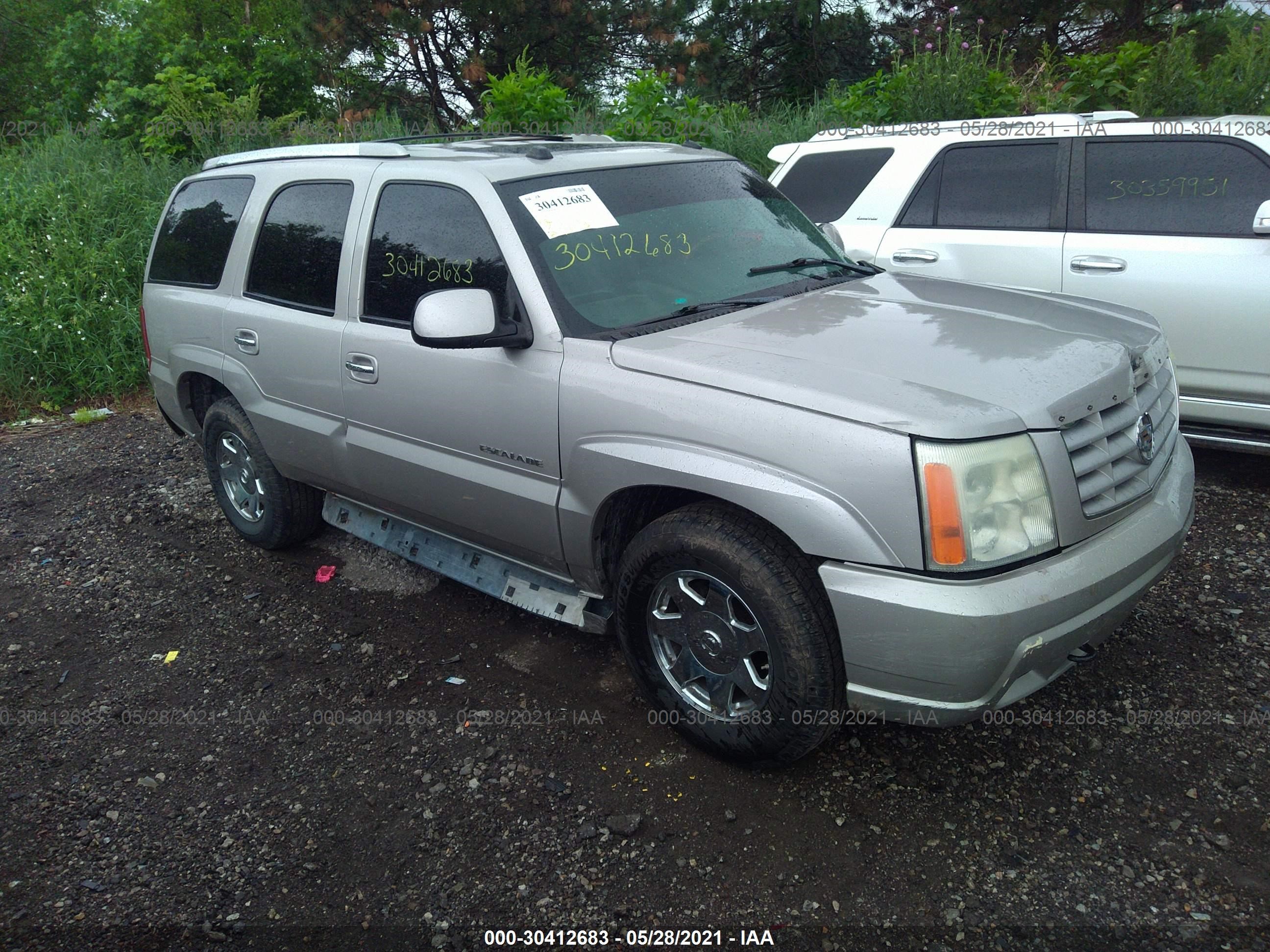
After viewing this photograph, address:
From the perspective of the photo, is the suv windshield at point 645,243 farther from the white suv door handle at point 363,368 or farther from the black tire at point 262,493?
the black tire at point 262,493

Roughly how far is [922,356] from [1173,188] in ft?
9.87

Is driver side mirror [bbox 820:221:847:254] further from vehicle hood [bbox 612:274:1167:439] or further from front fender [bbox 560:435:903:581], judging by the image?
front fender [bbox 560:435:903:581]

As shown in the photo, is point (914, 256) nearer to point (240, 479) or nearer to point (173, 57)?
point (240, 479)

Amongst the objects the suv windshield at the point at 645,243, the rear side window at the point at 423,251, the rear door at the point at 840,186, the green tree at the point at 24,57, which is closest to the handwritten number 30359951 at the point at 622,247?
the suv windshield at the point at 645,243

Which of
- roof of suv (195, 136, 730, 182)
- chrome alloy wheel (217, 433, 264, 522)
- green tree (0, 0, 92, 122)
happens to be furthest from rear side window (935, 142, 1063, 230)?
green tree (0, 0, 92, 122)

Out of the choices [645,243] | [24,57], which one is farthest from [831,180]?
[24,57]

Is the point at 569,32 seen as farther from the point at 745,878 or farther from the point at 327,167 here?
the point at 745,878

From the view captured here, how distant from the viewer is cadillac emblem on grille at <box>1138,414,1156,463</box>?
2908 millimetres

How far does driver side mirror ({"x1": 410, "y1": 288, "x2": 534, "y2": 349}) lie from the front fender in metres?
0.48

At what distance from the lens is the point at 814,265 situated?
152 inches

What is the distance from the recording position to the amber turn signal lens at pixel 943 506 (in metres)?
2.44

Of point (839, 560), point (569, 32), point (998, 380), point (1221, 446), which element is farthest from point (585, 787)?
point (569, 32)

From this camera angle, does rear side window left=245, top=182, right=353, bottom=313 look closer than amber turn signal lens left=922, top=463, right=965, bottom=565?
No

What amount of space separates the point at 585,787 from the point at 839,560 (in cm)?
116
